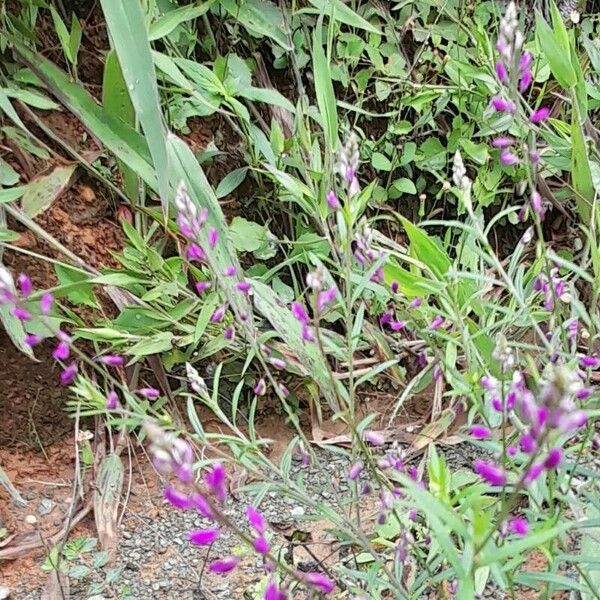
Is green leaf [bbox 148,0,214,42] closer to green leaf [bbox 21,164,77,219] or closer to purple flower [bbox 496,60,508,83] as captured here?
green leaf [bbox 21,164,77,219]

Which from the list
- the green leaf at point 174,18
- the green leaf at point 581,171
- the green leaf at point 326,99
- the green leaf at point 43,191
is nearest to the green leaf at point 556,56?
the green leaf at point 581,171

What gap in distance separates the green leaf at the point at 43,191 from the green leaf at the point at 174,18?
256 millimetres

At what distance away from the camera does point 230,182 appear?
1348mm

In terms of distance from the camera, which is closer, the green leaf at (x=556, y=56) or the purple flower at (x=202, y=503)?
the purple flower at (x=202, y=503)

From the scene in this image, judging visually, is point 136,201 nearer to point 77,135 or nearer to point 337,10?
point 77,135

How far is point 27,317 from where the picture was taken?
0.70 m

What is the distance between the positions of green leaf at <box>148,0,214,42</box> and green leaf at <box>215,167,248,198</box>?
25cm

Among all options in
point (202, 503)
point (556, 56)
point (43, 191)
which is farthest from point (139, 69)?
point (202, 503)

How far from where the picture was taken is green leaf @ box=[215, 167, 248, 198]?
4.38 ft

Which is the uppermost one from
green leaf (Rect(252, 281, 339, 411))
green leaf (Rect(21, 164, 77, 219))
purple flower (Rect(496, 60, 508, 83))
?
purple flower (Rect(496, 60, 508, 83))

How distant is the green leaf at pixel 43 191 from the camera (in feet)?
3.91

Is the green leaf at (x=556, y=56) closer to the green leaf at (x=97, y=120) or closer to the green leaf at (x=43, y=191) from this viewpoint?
the green leaf at (x=97, y=120)

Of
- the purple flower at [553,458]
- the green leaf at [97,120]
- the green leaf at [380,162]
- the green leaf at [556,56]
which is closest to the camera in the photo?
the purple flower at [553,458]

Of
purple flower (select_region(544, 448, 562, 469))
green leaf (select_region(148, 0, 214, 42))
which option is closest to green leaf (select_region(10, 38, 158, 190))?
green leaf (select_region(148, 0, 214, 42))
